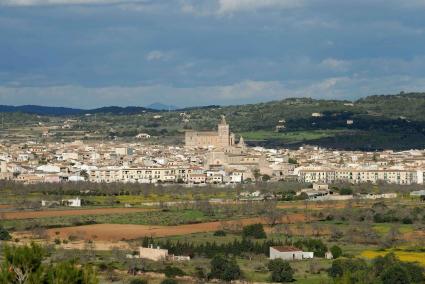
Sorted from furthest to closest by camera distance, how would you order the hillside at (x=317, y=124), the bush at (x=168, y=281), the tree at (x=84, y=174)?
the hillside at (x=317, y=124)
the tree at (x=84, y=174)
the bush at (x=168, y=281)

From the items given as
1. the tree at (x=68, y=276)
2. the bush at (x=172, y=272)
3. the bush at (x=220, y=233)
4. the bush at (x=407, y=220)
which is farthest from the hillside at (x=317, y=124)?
the tree at (x=68, y=276)

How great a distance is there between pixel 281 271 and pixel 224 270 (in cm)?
202

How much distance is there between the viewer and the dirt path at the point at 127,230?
56719 mm

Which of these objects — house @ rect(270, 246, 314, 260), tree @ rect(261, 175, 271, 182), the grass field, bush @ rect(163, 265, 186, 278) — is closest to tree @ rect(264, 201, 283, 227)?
house @ rect(270, 246, 314, 260)

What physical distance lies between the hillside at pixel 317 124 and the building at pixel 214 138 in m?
9.68

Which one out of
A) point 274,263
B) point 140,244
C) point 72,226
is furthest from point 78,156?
point 274,263

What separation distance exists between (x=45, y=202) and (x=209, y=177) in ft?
96.6

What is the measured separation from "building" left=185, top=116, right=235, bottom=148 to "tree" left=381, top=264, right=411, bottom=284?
324ft

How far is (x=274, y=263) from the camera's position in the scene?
43.4 meters

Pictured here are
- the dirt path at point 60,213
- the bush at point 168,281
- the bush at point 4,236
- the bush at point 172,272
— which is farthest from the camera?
the dirt path at point 60,213

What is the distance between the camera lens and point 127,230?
2341 inches

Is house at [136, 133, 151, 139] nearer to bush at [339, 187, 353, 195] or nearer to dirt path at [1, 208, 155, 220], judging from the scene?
bush at [339, 187, 353, 195]

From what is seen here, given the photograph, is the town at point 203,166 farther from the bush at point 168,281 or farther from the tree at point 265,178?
the bush at point 168,281

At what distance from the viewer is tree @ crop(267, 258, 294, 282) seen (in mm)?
41875
